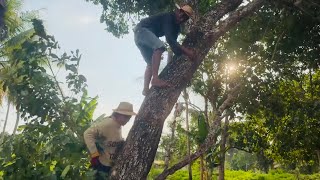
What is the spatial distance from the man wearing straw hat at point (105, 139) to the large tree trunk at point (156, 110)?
0.78ft

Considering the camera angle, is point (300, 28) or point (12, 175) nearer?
point (12, 175)

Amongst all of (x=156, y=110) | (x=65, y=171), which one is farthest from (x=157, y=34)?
(x=65, y=171)

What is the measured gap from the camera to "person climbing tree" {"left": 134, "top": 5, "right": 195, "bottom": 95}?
403 cm

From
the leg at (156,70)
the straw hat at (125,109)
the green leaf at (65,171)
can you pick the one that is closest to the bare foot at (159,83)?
the leg at (156,70)

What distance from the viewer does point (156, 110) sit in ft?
11.9

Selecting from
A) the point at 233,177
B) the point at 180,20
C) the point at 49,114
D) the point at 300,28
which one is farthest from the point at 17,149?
the point at 233,177

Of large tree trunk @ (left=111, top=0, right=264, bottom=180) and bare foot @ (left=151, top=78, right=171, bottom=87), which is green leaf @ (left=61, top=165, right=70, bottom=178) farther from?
bare foot @ (left=151, top=78, right=171, bottom=87)

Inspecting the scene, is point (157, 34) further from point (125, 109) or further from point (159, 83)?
point (125, 109)

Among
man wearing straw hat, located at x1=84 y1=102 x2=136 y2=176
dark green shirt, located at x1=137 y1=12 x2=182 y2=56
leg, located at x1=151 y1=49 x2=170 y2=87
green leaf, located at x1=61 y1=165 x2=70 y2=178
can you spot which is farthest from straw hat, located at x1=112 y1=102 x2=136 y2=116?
green leaf, located at x1=61 y1=165 x2=70 y2=178

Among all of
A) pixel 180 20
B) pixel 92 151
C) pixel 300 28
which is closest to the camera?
pixel 92 151

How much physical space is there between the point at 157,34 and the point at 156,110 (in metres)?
1.30

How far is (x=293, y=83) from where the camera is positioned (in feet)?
53.8

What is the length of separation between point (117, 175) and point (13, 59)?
179cm

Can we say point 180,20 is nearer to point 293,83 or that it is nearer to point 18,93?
point 18,93
